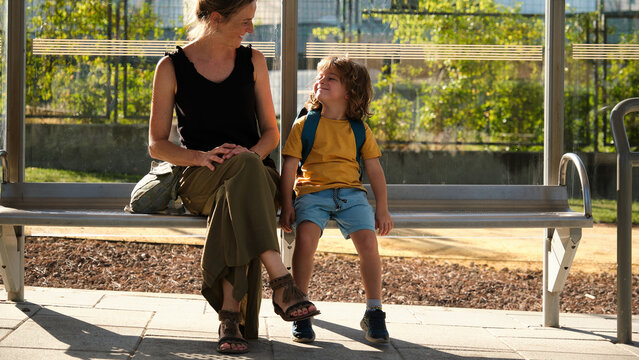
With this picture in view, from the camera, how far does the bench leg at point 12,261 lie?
3639 millimetres

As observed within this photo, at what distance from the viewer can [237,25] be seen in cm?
330

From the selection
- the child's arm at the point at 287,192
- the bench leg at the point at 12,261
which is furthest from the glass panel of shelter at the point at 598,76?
the bench leg at the point at 12,261

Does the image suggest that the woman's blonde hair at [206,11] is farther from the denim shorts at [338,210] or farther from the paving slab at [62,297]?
the paving slab at [62,297]

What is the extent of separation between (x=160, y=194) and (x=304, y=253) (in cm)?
64

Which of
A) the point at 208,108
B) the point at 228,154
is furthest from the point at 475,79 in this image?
the point at 228,154

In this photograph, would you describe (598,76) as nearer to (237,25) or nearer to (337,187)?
(337,187)

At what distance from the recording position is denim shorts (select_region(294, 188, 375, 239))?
321cm

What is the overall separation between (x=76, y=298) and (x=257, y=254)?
1.45 metres

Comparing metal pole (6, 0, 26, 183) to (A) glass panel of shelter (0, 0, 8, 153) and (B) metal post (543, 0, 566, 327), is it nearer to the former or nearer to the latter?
(A) glass panel of shelter (0, 0, 8, 153)

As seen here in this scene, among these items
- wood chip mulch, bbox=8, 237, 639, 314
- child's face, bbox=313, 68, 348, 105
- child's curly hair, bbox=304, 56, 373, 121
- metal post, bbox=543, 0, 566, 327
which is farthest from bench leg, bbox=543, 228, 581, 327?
child's face, bbox=313, 68, 348, 105

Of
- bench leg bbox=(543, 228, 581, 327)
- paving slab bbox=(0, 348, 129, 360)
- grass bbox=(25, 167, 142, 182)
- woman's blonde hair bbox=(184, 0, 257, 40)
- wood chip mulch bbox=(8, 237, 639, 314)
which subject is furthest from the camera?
wood chip mulch bbox=(8, 237, 639, 314)

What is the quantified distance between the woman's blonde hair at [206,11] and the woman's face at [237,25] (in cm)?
2

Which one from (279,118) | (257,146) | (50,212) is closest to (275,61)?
(279,118)

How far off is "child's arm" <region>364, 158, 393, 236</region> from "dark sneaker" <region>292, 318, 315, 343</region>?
512mm
